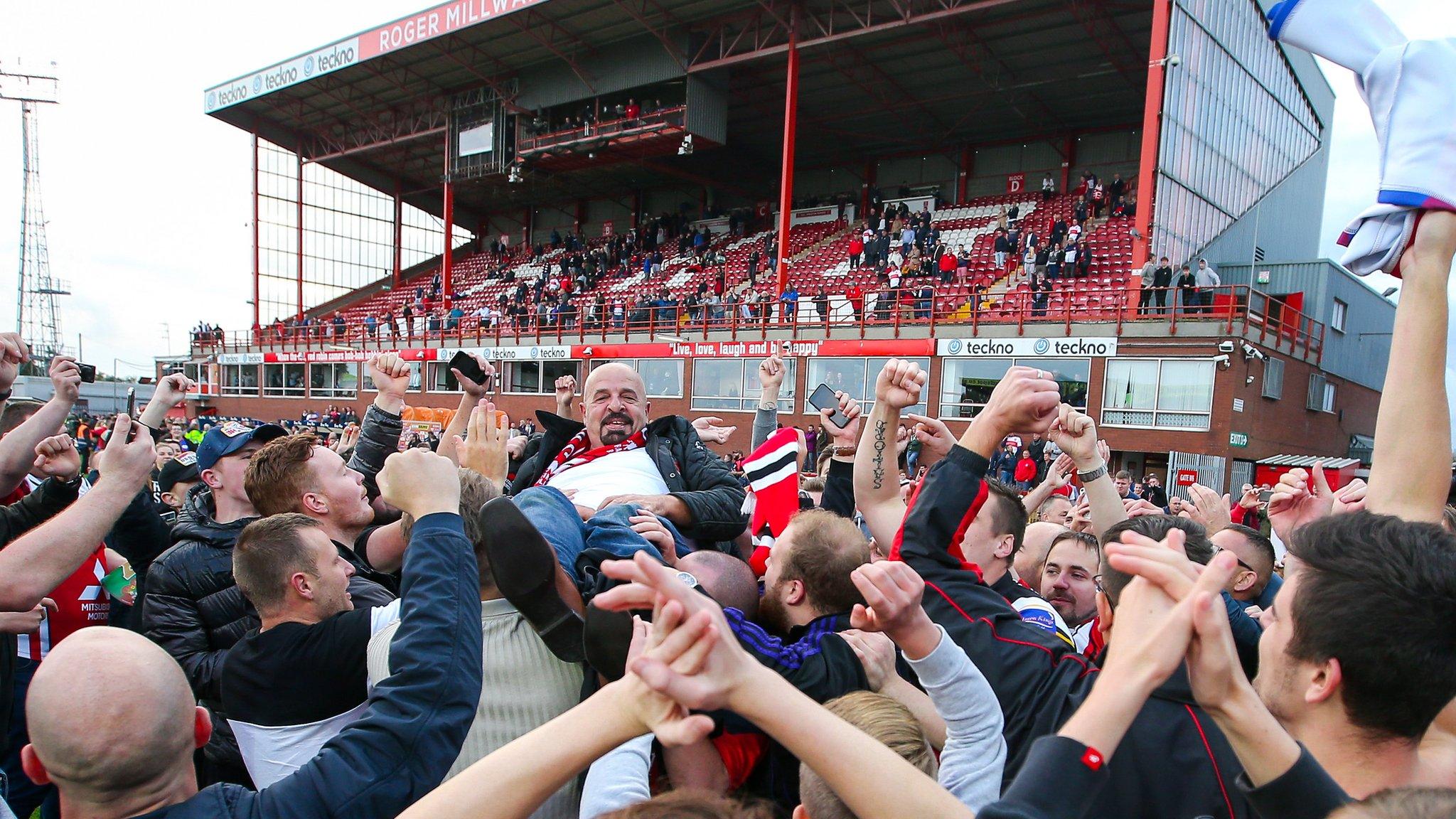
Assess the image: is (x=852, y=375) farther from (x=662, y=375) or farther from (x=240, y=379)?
(x=240, y=379)

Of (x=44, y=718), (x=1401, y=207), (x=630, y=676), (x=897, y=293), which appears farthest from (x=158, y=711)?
(x=897, y=293)

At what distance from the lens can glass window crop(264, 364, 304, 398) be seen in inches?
1298

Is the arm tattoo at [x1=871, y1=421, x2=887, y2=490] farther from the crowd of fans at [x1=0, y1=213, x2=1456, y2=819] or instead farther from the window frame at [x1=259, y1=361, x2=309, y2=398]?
the window frame at [x1=259, y1=361, x2=309, y2=398]

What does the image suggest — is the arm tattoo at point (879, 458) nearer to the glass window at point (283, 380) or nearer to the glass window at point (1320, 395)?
the glass window at point (1320, 395)

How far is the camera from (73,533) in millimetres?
2072

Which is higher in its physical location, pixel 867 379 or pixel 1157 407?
pixel 867 379

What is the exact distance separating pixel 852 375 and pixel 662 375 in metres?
6.19

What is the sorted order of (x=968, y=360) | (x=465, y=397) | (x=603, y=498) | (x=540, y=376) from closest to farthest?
(x=603, y=498) → (x=465, y=397) → (x=968, y=360) → (x=540, y=376)

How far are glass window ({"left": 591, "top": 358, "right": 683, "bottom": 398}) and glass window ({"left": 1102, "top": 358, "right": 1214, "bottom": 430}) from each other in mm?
11478

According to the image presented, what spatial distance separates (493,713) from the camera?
80.3 inches

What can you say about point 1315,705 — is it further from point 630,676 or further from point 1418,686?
point 630,676

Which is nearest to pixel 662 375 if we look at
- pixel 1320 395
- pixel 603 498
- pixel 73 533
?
pixel 1320 395

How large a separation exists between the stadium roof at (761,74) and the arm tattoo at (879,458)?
774 inches

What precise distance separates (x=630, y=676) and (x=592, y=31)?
89.3 ft
